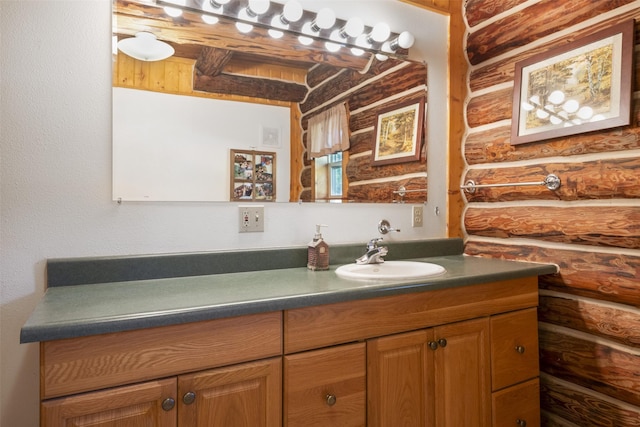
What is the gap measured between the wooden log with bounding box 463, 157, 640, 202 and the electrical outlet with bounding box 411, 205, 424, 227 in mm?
341

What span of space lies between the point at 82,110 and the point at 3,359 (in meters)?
0.91

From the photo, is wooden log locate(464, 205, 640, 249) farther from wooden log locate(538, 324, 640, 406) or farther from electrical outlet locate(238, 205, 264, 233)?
electrical outlet locate(238, 205, 264, 233)

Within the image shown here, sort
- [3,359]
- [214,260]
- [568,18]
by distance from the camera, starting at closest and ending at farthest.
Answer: [3,359] → [214,260] → [568,18]

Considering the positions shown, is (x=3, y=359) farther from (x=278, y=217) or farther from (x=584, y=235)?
(x=584, y=235)

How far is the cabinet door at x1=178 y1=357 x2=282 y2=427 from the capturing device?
0.98 metres

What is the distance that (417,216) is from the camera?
204 centimetres

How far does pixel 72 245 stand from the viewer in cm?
133

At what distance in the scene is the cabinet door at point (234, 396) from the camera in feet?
3.23

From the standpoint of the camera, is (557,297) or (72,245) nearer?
(72,245)

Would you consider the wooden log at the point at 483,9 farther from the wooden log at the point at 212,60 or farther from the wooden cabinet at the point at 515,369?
the wooden cabinet at the point at 515,369

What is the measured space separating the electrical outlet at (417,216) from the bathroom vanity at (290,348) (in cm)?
46

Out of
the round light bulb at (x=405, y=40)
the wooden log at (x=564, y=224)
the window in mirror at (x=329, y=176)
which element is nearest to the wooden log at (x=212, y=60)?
the window in mirror at (x=329, y=176)

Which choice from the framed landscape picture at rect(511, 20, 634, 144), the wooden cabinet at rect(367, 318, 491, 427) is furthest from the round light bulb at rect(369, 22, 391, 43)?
the wooden cabinet at rect(367, 318, 491, 427)

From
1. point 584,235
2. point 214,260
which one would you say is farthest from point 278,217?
point 584,235
